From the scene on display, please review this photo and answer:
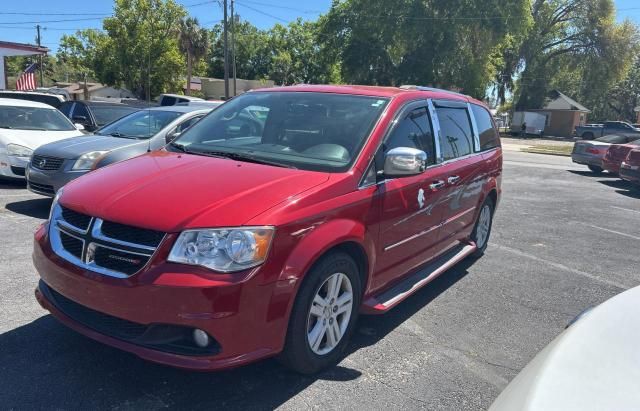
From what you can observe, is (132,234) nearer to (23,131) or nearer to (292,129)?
(292,129)

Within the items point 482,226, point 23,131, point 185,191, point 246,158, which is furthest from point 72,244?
point 23,131

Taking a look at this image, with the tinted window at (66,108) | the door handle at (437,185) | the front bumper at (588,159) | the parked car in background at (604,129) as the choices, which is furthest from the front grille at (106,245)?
the parked car in background at (604,129)

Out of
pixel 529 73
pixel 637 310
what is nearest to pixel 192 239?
pixel 637 310

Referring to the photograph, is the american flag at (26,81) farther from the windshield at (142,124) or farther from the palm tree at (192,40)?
the palm tree at (192,40)

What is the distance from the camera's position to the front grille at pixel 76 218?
3055 millimetres

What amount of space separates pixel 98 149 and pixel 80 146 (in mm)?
332

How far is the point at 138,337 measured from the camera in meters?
2.83

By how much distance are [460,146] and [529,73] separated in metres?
51.6

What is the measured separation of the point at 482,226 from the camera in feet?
20.4

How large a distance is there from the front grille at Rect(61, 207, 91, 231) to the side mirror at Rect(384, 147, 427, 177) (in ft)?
6.36

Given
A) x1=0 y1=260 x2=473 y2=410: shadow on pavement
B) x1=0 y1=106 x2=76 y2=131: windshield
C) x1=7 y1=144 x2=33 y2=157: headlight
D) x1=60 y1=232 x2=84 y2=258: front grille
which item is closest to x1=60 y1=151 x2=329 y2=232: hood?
x1=60 y1=232 x2=84 y2=258: front grille

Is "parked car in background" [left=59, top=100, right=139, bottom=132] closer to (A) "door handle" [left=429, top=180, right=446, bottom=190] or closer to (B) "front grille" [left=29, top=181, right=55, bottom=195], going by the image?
(B) "front grille" [left=29, top=181, right=55, bottom=195]

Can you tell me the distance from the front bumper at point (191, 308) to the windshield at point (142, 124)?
528cm

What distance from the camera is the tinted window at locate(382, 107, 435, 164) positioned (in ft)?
13.2
